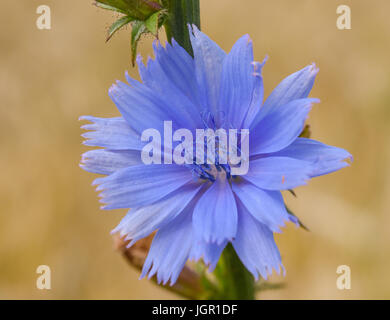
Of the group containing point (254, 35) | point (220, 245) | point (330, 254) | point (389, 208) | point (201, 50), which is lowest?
point (330, 254)

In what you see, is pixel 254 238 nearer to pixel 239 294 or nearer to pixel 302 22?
pixel 239 294

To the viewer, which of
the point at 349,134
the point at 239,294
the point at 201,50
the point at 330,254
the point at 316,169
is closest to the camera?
the point at 316,169

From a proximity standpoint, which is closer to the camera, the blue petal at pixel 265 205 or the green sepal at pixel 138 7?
the blue petal at pixel 265 205

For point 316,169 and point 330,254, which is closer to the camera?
point 316,169

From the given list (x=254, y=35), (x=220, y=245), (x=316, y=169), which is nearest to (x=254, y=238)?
(x=220, y=245)

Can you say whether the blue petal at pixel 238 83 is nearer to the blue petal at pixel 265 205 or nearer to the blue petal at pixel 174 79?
the blue petal at pixel 174 79

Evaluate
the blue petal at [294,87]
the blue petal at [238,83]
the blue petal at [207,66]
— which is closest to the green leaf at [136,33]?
the blue petal at [207,66]

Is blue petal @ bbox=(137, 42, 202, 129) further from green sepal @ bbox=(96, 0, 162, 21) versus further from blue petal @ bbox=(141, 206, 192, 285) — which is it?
blue petal @ bbox=(141, 206, 192, 285)
